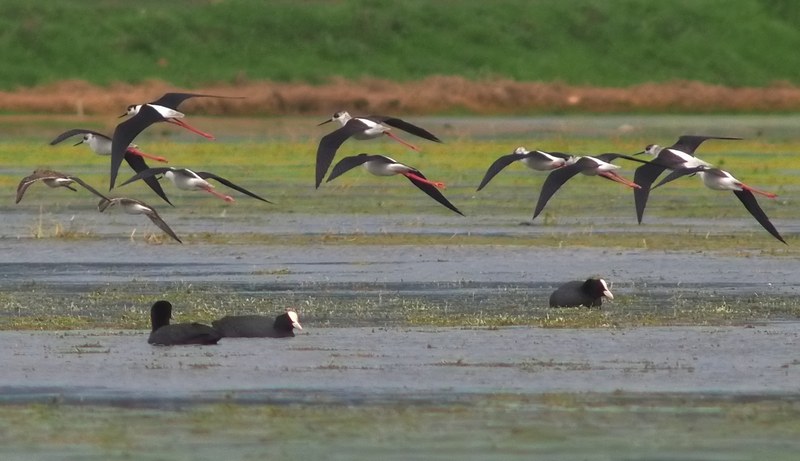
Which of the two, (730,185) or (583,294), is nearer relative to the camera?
(583,294)

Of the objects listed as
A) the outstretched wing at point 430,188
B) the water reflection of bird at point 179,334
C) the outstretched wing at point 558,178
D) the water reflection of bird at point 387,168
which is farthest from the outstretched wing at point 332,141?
the water reflection of bird at point 179,334

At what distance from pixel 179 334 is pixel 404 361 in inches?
59.2

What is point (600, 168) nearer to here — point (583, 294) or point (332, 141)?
point (583, 294)

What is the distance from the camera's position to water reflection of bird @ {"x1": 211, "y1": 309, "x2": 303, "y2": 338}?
42.0ft

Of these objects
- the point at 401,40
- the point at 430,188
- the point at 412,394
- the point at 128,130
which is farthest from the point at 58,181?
the point at 401,40

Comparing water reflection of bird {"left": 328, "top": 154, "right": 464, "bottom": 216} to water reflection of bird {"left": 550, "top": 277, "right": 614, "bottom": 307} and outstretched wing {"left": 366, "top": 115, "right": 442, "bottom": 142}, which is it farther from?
water reflection of bird {"left": 550, "top": 277, "right": 614, "bottom": 307}

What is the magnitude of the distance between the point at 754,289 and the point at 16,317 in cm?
577

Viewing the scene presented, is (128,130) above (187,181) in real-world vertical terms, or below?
above

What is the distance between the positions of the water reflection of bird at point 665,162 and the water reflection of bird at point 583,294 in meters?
2.15

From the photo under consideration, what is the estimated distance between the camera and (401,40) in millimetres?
61906

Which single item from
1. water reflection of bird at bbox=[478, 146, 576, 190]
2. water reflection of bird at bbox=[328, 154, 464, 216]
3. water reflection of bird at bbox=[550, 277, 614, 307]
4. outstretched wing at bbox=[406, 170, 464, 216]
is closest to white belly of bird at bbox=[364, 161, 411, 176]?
water reflection of bird at bbox=[328, 154, 464, 216]

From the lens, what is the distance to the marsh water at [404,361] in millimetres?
9531

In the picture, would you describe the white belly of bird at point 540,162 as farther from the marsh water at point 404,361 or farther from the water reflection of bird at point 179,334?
the water reflection of bird at point 179,334

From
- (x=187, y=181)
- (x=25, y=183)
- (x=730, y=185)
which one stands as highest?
(x=730, y=185)
